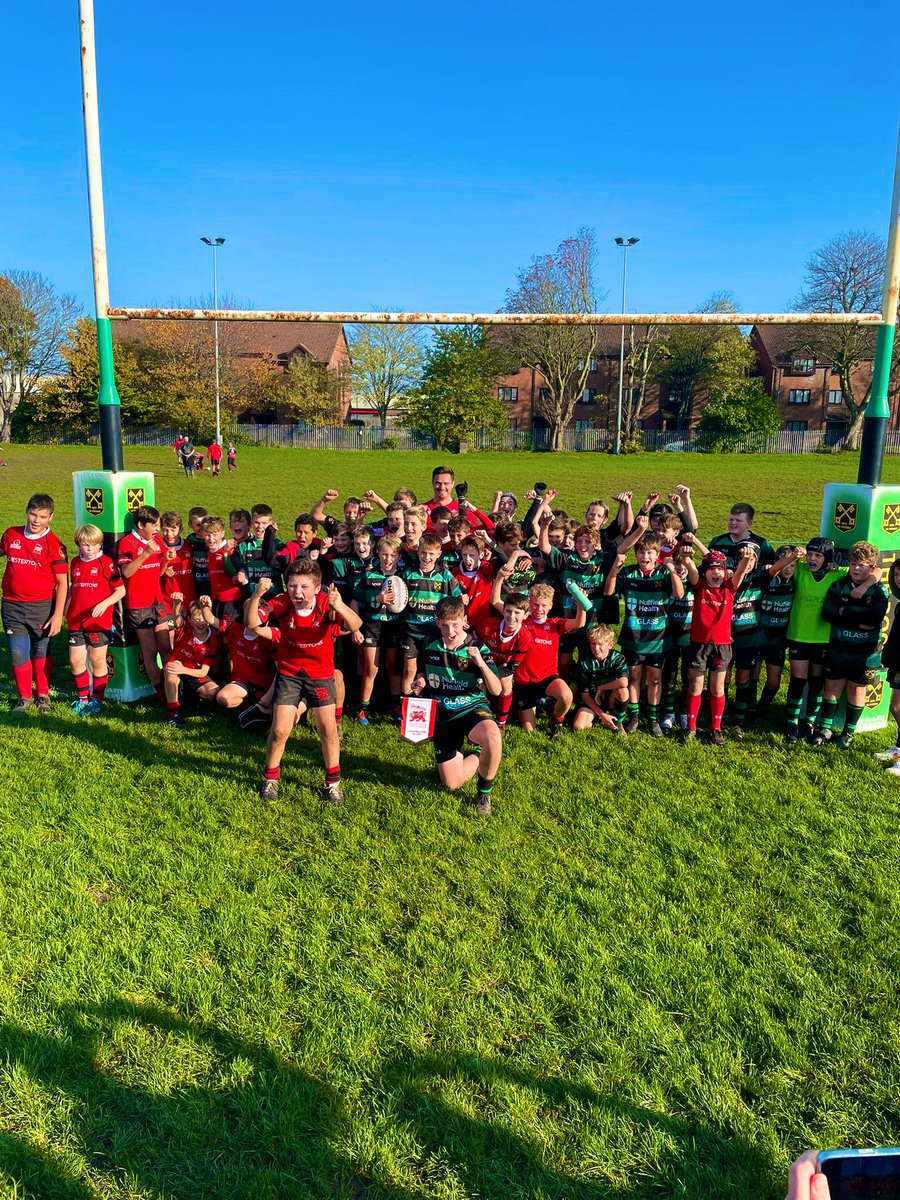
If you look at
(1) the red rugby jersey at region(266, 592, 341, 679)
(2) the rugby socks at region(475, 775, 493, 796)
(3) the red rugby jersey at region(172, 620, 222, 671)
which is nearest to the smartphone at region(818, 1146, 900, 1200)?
(2) the rugby socks at region(475, 775, 493, 796)

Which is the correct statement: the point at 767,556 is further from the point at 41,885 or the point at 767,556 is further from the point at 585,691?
the point at 41,885

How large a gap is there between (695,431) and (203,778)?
50.0 meters

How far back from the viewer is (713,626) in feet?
21.8

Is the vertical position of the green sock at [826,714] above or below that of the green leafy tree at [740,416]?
below

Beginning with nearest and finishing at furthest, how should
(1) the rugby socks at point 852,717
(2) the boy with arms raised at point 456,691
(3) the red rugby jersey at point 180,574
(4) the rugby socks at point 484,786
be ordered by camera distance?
1. (4) the rugby socks at point 484,786
2. (2) the boy with arms raised at point 456,691
3. (1) the rugby socks at point 852,717
4. (3) the red rugby jersey at point 180,574

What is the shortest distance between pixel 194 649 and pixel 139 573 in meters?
0.91

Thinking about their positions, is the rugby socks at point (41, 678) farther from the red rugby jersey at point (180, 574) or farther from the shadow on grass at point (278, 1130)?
the shadow on grass at point (278, 1130)

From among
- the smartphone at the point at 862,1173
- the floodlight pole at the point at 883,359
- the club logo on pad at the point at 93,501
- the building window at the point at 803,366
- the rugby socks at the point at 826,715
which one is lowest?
the rugby socks at the point at 826,715

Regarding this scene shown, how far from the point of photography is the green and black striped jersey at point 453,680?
570cm

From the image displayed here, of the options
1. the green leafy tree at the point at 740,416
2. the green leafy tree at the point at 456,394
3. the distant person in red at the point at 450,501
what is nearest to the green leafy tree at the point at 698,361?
the green leafy tree at the point at 740,416

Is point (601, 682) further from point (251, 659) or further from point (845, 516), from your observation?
point (251, 659)

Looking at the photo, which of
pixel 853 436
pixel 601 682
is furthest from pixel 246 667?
pixel 853 436

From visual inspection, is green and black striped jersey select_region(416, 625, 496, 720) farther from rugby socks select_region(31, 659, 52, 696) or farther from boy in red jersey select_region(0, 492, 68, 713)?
rugby socks select_region(31, 659, 52, 696)

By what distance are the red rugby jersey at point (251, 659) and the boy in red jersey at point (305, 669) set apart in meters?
0.86
